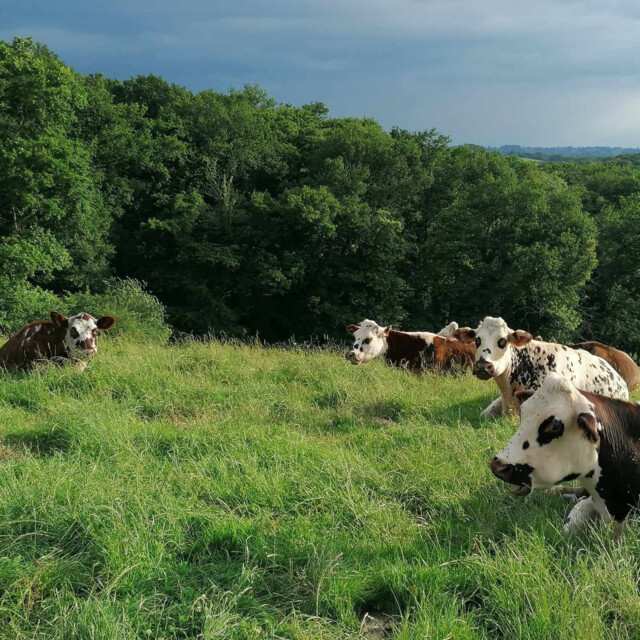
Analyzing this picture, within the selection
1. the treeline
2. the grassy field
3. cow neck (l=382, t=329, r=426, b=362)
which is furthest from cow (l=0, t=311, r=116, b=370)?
the treeline

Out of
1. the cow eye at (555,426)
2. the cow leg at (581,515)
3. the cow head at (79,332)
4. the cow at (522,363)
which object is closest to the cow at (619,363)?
the cow at (522,363)

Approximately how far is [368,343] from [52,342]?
5143mm

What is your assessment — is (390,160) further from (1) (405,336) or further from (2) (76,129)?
(1) (405,336)

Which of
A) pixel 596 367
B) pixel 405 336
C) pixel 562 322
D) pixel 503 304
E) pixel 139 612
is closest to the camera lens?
pixel 139 612

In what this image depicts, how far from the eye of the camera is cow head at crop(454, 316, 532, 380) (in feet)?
22.3

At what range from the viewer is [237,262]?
3038 centimetres

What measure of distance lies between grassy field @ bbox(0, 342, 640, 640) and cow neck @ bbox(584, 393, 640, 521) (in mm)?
181

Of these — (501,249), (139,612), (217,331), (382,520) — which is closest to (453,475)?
(382,520)

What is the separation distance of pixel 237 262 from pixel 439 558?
1090 inches

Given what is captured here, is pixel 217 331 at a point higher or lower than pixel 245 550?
lower

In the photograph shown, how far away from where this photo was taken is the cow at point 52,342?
884 cm

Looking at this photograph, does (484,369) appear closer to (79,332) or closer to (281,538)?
(281,538)

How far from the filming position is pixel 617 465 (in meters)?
3.61

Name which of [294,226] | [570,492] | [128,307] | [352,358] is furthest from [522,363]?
[294,226]
